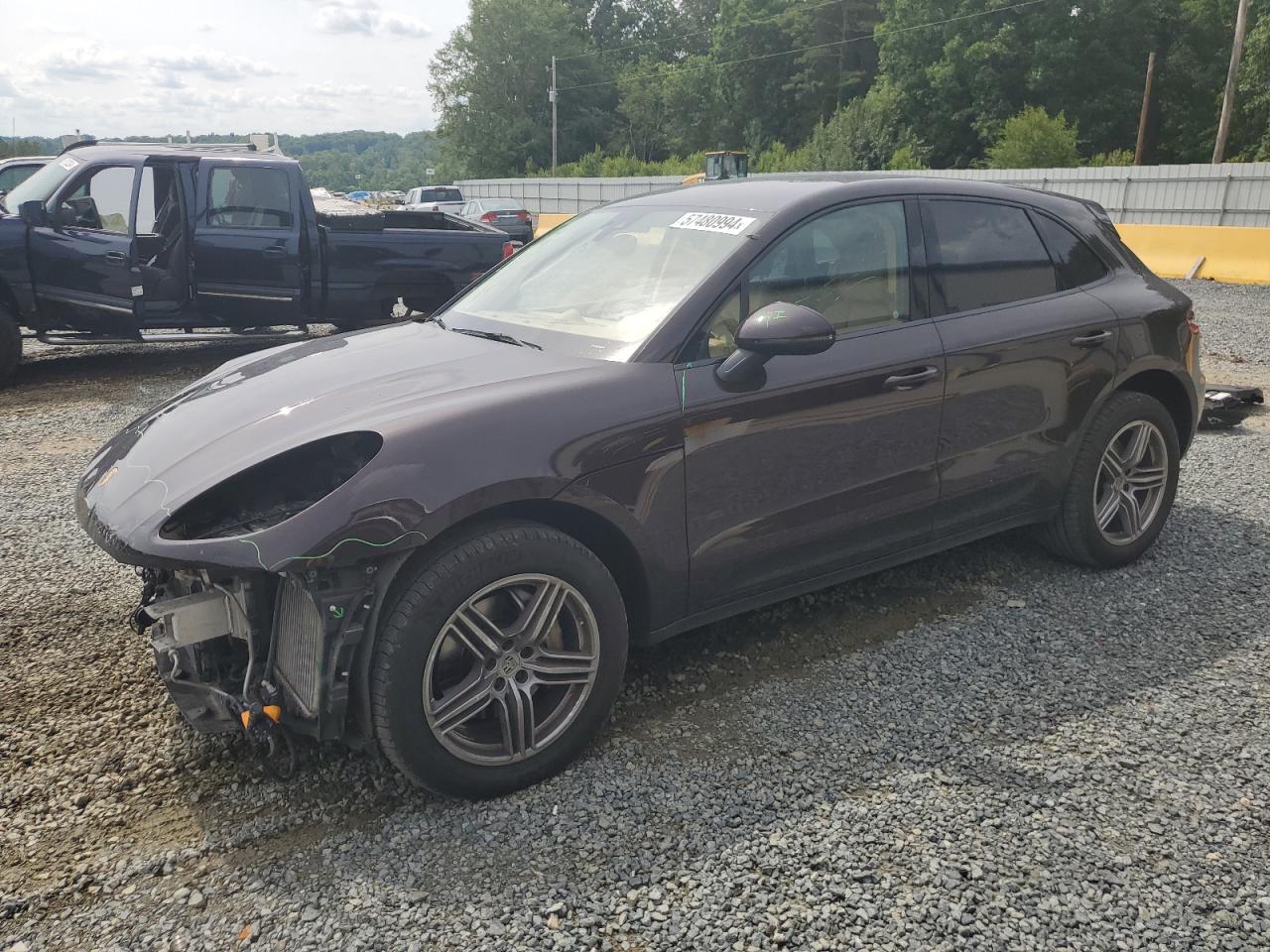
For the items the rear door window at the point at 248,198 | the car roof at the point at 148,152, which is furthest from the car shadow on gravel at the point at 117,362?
the car roof at the point at 148,152

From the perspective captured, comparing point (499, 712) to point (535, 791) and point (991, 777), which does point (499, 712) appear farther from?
point (991, 777)

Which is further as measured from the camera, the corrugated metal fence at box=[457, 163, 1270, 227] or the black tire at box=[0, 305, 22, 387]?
the corrugated metal fence at box=[457, 163, 1270, 227]

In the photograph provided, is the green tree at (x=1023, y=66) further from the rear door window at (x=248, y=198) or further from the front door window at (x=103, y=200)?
the front door window at (x=103, y=200)

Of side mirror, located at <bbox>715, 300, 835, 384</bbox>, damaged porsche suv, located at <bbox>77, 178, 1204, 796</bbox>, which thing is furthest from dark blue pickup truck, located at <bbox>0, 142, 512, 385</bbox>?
side mirror, located at <bbox>715, 300, 835, 384</bbox>

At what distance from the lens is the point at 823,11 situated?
225 ft

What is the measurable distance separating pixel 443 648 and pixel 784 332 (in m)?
1.39

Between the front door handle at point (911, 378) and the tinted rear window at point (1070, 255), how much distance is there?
3.36 ft

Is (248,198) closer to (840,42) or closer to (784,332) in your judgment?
(784,332)

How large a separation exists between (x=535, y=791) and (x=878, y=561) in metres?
1.61

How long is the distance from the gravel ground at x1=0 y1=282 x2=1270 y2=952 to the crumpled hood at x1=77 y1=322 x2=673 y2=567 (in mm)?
828

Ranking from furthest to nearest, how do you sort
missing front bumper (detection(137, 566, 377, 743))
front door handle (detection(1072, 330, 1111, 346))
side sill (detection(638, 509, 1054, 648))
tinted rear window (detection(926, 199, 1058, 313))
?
front door handle (detection(1072, 330, 1111, 346)), tinted rear window (detection(926, 199, 1058, 313)), side sill (detection(638, 509, 1054, 648)), missing front bumper (detection(137, 566, 377, 743))

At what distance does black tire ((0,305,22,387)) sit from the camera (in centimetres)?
859

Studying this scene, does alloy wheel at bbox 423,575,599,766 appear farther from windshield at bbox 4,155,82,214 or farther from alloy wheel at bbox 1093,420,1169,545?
windshield at bbox 4,155,82,214

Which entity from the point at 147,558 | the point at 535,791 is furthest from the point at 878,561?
the point at 147,558
